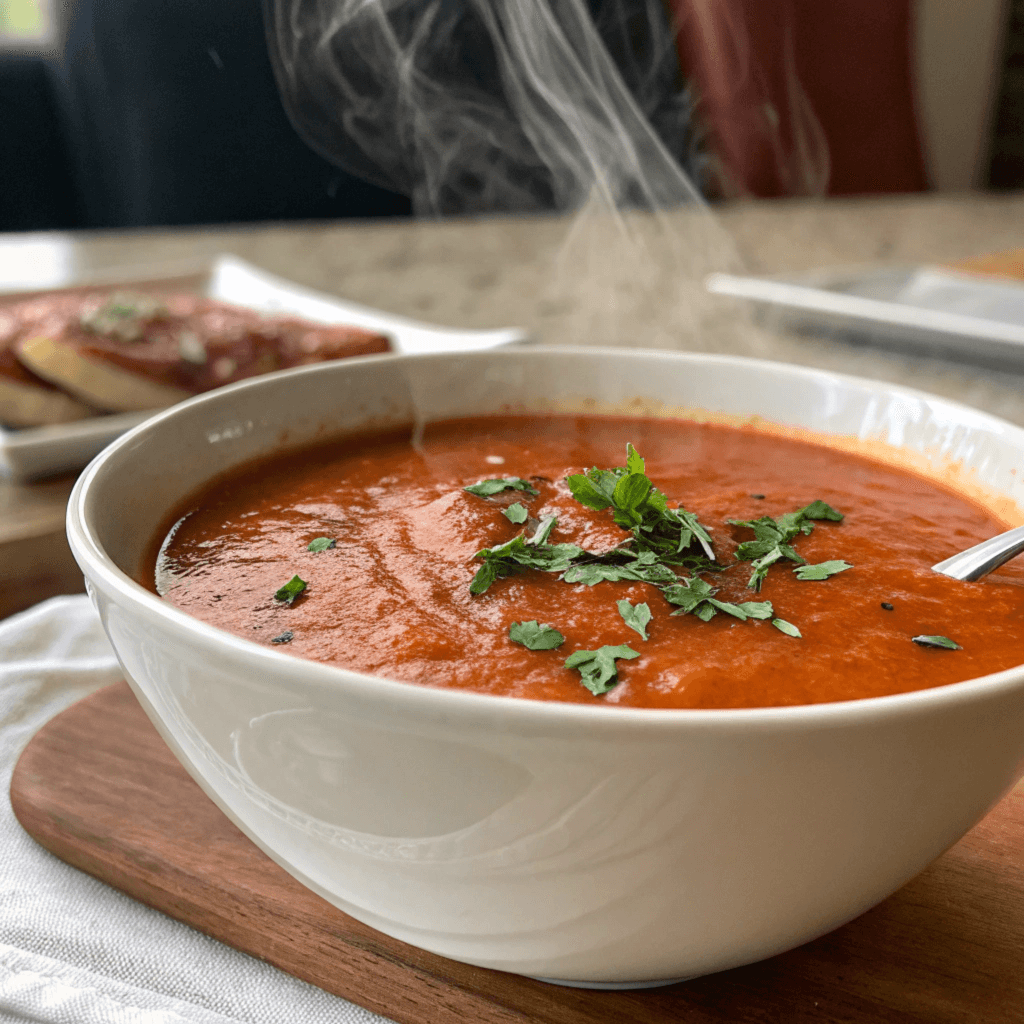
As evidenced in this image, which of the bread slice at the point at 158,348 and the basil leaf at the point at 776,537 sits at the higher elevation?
the basil leaf at the point at 776,537

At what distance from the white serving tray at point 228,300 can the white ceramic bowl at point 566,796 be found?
0.89 m

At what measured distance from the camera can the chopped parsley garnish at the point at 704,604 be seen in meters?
0.88

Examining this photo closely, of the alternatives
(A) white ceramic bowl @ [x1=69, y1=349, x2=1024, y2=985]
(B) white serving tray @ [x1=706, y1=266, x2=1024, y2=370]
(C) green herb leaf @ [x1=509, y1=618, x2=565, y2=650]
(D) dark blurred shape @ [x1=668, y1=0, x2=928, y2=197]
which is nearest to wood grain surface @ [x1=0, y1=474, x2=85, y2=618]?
→ (A) white ceramic bowl @ [x1=69, y1=349, x2=1024, y2=985]

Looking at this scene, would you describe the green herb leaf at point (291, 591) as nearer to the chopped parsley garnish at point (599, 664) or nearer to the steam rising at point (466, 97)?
the chopped parsley garnish at point (599, 664)

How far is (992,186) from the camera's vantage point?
6.94m

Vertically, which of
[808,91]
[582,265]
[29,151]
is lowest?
[29,151]

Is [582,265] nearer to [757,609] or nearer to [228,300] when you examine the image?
[228,300]

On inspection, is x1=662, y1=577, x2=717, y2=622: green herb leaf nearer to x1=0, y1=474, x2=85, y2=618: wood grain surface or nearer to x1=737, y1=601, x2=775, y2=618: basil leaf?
x1=737, y1=601, x2=775, y2=618: basil leaf

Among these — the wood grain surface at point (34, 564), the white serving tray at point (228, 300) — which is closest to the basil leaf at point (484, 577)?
the white serving tray at point (228, 300)

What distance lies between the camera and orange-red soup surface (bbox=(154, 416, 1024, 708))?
0.81 meters

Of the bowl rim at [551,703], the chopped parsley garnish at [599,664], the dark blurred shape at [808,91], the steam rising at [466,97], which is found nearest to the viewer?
the bowl rim at [551,703]

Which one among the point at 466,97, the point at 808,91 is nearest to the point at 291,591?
the point at 466,97

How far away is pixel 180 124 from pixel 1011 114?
15.9 feet

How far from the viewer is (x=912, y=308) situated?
7.59 feet
